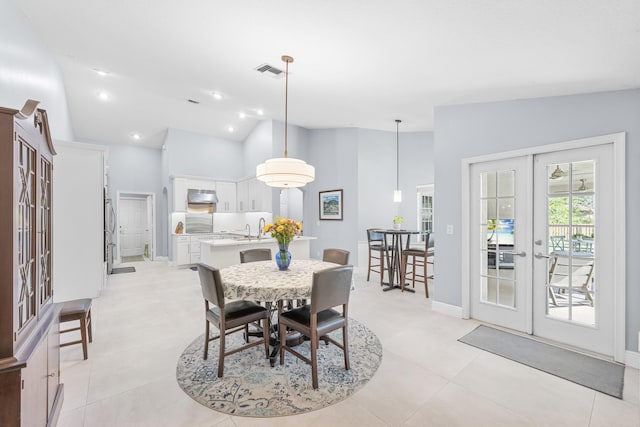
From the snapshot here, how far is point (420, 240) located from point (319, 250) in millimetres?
2312

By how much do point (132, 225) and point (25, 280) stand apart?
29.8ft

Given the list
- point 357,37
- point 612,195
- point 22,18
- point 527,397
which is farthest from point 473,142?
point 22,18

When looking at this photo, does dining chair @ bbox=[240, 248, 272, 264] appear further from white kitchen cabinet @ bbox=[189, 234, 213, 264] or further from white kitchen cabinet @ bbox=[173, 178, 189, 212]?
white kitchen cabinet @ bbox=[173, 178, 189, 212]

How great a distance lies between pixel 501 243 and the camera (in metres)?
3.35

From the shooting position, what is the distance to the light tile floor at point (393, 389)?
184 cm

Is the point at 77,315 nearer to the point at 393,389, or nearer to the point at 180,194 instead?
the point at 393,389

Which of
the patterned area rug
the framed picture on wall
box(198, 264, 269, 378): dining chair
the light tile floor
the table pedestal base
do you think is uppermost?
the framed picture on wall

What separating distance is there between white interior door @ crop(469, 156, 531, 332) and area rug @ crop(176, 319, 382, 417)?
62.8 inches

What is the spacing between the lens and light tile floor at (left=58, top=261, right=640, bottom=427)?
184cm

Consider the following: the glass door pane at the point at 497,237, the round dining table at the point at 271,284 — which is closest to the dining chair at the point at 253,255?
the round dining table at the point at 271,284

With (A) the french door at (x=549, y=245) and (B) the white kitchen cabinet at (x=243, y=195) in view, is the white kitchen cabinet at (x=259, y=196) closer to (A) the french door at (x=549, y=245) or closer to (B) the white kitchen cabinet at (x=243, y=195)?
(B) the white kitchen cabinet at (x=243, y=195)

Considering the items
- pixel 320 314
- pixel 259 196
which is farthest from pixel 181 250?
pixel 320 314

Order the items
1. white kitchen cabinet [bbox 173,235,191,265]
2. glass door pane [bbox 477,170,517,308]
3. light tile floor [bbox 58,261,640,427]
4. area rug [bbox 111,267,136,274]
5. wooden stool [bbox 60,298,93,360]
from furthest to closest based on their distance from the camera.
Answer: white kitchen cabinet [bbox 173,235,191,265] < area rug [bbox 111,267,136,274] < glass door pane [bbox 477,170,517,308] < wooden stool [bbox 60,298,93,360] < light tile floor [bbox 58,261,640,427]

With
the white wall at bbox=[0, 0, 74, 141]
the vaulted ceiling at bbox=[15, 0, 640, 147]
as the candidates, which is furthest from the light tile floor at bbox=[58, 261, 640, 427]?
the vaulted ceiling at bbox=[15, 0, 640, 147]
